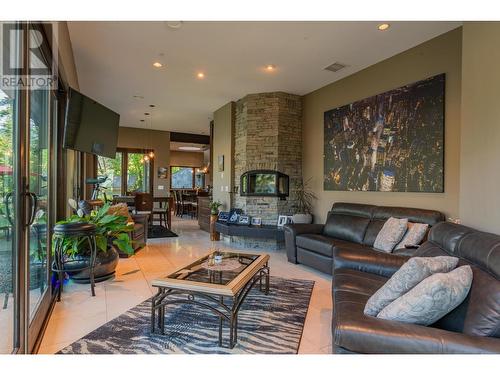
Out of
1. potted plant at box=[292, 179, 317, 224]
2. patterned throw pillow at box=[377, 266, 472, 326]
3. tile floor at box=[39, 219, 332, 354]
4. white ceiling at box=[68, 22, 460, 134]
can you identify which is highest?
white ceiling at box=[68, 22, 460, 134]

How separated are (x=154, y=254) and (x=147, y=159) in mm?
5333

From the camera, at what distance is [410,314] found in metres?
1.53

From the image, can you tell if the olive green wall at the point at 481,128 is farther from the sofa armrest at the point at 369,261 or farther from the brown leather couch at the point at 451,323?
the sofa armrest at the point at 369,261

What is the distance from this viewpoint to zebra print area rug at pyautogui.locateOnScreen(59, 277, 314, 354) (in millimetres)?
2141

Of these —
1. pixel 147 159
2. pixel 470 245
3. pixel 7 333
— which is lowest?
pixel 7 333

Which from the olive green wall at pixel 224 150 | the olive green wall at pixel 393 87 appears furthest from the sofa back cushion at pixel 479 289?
the olive green wall at pixel 224 150

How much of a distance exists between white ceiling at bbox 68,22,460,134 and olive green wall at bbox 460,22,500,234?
115 centimetres

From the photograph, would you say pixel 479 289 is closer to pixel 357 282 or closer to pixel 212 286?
pixel 357 282

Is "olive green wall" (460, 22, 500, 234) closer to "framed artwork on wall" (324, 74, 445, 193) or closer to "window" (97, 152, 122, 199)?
"framed artwork on wall" (324, 74, 445, 193)

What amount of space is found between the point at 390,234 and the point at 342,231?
0.87 meters

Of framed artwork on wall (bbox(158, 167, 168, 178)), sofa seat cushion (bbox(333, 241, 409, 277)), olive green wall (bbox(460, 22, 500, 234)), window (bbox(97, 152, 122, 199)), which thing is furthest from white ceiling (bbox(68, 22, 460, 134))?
framed artwork on wall (bbox(158, 167, 168, 178))
